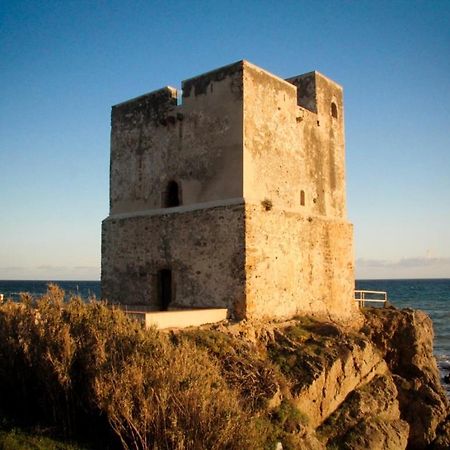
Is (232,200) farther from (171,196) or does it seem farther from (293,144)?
(293,144)

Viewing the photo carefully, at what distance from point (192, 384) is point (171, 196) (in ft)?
29.5

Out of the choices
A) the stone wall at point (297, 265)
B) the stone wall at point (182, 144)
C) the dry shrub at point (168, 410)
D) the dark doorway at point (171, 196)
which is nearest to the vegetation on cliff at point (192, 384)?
the dry shrub at point (168, 410)

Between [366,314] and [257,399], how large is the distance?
1043 centimetres

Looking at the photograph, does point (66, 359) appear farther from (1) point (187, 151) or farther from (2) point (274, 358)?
(1) point (187, 151)

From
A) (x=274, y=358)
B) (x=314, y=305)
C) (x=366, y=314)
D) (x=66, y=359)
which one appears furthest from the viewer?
(x=366, y=314)

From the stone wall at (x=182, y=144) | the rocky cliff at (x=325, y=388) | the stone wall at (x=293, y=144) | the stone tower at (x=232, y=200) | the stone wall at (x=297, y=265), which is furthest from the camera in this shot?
the stone wall at (x=293, y=144)

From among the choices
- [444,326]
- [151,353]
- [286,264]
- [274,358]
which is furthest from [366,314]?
[444,326]

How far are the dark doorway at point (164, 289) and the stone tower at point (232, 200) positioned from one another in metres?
0.03

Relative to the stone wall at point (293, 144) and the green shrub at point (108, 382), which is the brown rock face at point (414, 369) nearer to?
the stone wall at point (293, 144)

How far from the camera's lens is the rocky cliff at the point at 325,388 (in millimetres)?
11672

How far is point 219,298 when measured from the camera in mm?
14781

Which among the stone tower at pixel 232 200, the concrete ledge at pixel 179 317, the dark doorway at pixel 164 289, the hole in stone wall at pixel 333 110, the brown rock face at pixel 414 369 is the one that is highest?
the hole in stone wall at pixel 333 110

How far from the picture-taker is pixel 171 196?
16938 millimetres

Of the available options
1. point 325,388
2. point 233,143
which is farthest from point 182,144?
point 325,388
